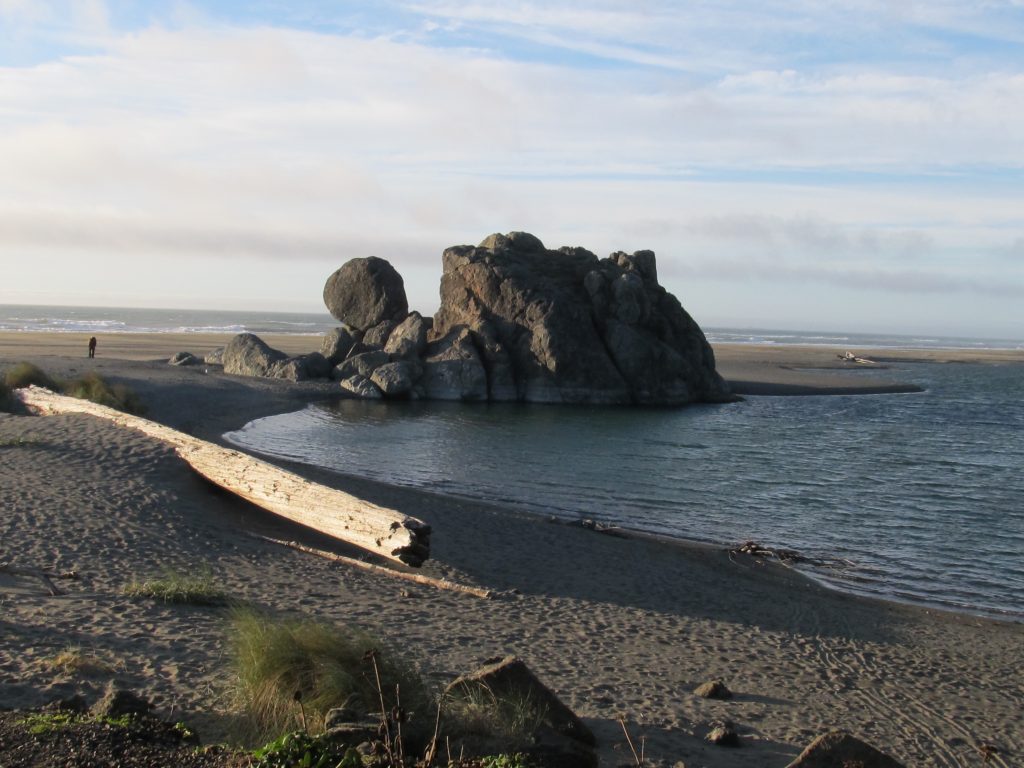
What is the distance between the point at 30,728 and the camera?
19.2ft

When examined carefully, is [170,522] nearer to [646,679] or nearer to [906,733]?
[646,679]

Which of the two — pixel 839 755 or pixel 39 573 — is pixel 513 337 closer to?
pixel 39 573

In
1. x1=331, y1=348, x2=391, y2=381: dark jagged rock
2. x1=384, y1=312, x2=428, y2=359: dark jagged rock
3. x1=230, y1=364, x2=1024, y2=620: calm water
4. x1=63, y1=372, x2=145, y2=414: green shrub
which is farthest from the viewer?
x1=384, y1=312, x2=428, y2=359: dark jagged rock

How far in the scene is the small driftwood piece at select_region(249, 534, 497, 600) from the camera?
12062 millimetres

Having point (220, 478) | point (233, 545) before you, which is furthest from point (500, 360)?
point (233, 545)

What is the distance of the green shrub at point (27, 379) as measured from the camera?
2747 cm

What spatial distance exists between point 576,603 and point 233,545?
505cm

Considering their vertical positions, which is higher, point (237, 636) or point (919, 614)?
point (237, 636)

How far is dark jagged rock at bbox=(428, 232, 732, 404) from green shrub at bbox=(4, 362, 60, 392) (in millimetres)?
20660

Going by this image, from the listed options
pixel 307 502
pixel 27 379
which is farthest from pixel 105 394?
pixel 307 502

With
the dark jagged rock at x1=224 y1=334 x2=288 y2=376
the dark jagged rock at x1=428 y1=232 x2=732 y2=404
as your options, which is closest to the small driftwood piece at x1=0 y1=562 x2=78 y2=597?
the dark jagged rock at x1=428 y1=232 x2=732 y2=404

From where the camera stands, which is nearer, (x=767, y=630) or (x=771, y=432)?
(x=767, y=630)

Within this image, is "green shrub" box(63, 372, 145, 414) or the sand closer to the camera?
the sand

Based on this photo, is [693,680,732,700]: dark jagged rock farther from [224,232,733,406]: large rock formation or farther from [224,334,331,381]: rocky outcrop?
[224,334,331,381]: rocky outcrop
